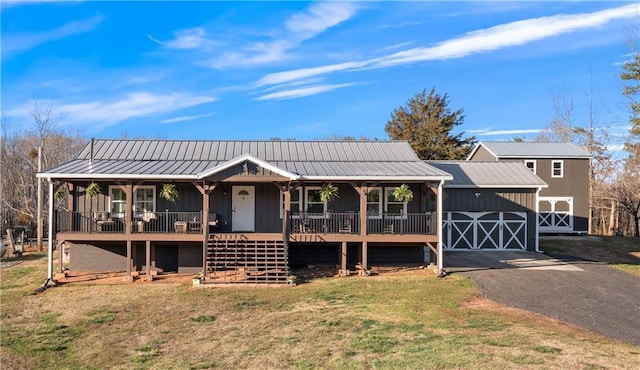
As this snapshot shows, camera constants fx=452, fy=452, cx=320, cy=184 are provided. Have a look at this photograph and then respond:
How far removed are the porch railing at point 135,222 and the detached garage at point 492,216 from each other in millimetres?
11847

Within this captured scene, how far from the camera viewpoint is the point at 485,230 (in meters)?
21.8

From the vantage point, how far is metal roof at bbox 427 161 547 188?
21.7 metres

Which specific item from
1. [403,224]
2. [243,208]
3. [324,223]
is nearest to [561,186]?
[403,224]

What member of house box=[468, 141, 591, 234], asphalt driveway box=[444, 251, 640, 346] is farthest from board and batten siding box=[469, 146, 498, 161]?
asphalt driveway box=[444, 251, 640, 346]

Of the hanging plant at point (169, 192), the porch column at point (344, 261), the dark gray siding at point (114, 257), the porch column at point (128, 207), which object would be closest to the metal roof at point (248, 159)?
the porch column at point (128, 207)

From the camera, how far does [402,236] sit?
16.7 meters

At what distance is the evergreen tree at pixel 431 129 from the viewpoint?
3916 centimetres

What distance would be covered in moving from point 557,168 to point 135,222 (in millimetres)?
25190

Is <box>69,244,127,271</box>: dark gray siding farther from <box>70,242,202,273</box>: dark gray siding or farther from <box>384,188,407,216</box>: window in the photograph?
<box>384,188,407,216</box>: window

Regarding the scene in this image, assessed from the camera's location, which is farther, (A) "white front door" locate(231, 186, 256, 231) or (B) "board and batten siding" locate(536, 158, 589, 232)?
(B) "board and batten siding" locate(536, 158, 589, 232)

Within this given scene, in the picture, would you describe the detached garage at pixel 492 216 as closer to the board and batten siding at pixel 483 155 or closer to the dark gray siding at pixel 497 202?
the dark gray siding at pixel 497 202

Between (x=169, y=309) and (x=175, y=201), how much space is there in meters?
6.71

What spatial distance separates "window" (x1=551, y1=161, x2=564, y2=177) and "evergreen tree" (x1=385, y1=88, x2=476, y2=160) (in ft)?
33.7

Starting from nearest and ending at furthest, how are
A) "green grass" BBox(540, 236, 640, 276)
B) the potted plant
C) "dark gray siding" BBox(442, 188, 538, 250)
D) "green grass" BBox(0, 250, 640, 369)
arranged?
"green grass" BBox(0, 250, 640, 369)
the potted plant
"dark gray siding" BBox(442, 188, 538, 250)
"green grass" BBox(540, 236, 640, 276)
